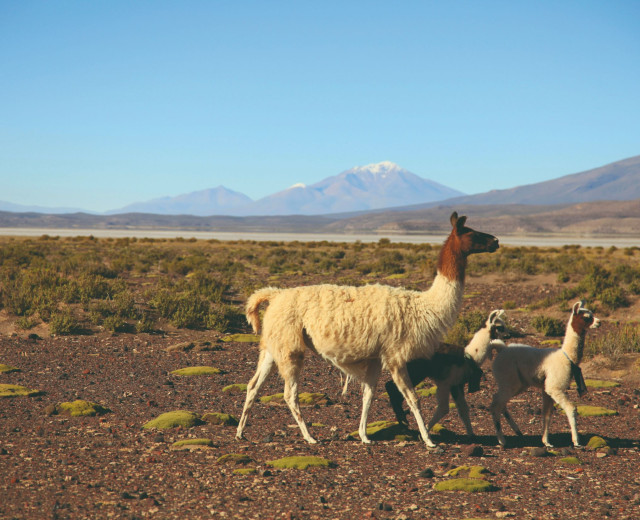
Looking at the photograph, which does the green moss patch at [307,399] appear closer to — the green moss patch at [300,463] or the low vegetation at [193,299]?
the green moss patch at [300,463]

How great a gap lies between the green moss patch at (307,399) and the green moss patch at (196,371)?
2.00 metres

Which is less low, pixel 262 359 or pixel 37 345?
pixel 262 359

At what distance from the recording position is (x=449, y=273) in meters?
8.05

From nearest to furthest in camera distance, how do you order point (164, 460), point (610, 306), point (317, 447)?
point (164, 460) → point (317, 447) → point (610, 306)

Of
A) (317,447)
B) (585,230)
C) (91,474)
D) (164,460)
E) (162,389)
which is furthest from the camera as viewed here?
(585,230)

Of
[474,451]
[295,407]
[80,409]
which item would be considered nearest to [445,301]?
[474,451]

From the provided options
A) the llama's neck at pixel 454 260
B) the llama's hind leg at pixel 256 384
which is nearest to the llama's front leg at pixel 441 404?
the llama's neck at pixel 454 260

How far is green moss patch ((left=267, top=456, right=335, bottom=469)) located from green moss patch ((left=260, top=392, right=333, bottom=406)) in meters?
2.83

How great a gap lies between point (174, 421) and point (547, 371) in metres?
4.86

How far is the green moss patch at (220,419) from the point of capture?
865 cm

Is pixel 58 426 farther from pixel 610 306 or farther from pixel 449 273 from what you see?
pixel 610 306

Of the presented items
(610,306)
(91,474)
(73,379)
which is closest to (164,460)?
(91,474)

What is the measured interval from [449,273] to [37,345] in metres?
9.97

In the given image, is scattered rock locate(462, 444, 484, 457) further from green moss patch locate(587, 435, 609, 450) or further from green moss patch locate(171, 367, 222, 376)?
green moss patch locate(171, 367, 222, 376)
